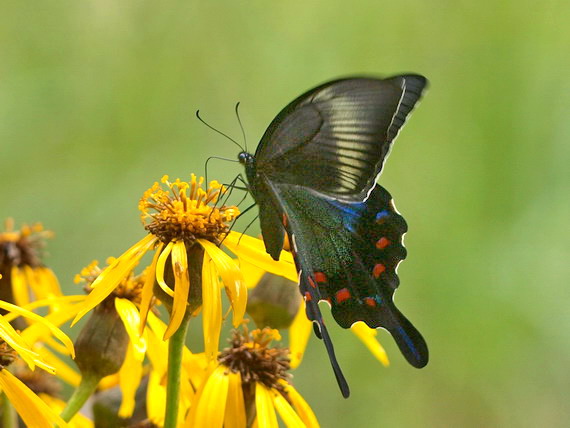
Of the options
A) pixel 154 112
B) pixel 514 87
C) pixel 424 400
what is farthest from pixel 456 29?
pixel 424 400

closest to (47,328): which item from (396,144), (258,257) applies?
(258,257)

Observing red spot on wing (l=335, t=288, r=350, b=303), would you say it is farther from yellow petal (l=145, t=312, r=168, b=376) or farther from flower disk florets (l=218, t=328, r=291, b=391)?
yellow petal (l=145, t=312, r=168, b=376)

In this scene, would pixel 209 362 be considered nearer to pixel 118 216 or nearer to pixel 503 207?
pixel 118 216

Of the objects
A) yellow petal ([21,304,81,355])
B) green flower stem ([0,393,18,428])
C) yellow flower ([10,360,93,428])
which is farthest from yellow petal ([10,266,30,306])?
green flower stem ([0,393,18,428])

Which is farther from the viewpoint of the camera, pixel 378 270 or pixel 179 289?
pixel 378 270

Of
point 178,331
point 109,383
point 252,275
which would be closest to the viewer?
point 178,331

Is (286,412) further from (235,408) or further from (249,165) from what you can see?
(249,165)

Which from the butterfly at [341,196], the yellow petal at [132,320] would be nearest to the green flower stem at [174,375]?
the yellow petal at [132,320]
